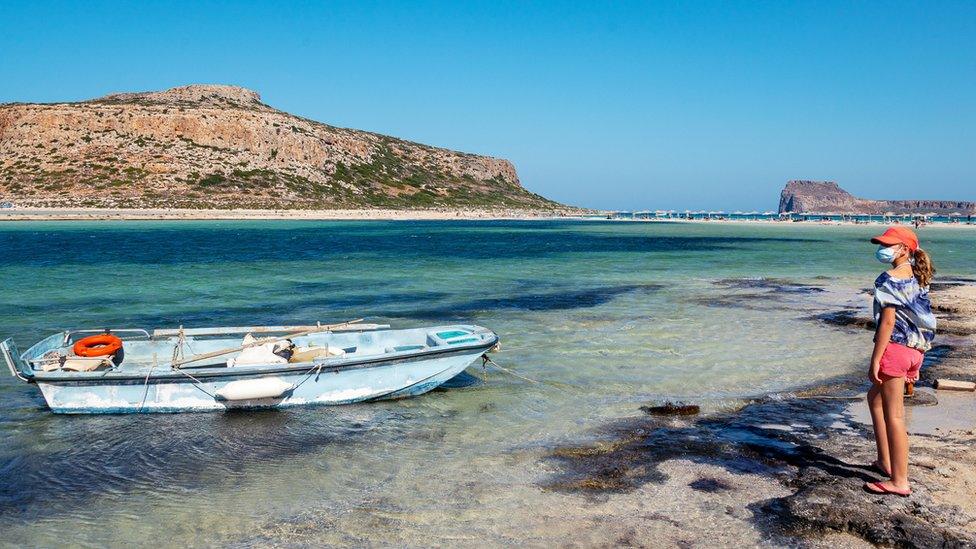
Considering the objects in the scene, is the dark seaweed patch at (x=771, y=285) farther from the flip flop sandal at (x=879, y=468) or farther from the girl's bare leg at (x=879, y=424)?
the girl's bare leg at (x=879, y=424)

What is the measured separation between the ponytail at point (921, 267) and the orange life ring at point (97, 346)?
11658 millimetres

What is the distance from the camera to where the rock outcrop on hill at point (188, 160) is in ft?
316

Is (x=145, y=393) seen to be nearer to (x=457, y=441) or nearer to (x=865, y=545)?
(x=457, y=441)

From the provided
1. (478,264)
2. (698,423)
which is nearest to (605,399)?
(698,423)

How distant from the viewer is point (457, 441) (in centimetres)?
980

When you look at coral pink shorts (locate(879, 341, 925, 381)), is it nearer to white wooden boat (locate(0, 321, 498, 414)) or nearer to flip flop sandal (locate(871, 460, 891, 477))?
flip flop sandal (locate(871, 460, 891, 477))

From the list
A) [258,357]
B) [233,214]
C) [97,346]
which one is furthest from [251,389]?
[233,214]

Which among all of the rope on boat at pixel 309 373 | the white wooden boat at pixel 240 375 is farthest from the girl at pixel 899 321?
the rope on boat at pixel 309 373


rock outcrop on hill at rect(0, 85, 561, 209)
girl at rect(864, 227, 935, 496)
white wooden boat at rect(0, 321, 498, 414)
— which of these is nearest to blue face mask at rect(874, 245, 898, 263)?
girl at rect(864, 227, 935, 496)

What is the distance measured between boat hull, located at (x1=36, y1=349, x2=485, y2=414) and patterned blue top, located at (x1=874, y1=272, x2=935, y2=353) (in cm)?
711

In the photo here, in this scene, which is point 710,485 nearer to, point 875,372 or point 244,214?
point 875,372

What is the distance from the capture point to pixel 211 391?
1097cm

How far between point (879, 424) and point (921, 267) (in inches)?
70.6

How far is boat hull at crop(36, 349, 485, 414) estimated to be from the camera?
10867 millimetres
